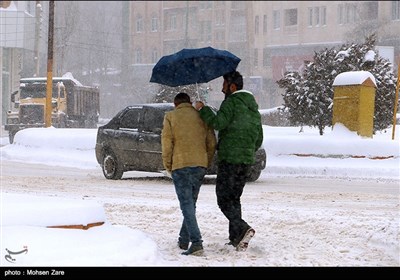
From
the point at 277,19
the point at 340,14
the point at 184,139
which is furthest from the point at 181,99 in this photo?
the point at 277,19

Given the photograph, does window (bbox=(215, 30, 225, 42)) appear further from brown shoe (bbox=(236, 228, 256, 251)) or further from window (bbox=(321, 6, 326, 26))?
brown shoe (bbox=(236, 228, 256, 251))

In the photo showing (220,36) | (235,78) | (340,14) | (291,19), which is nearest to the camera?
(235,78)

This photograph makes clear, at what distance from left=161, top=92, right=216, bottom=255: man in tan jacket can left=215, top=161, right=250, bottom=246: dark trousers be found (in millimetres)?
229

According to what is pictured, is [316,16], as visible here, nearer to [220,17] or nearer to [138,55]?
[220,17]

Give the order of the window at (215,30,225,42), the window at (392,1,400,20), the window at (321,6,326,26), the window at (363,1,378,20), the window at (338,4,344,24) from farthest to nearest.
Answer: the window at (215,30,225,42) < the window at (321,6,326,26) < the window at (338,4,344,24) < the window at (363,1,378,20) < the window at (392,1,400,20)

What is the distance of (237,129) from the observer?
305 inches

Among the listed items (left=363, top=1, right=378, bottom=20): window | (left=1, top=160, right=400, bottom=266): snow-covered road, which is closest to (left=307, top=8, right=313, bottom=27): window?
(left=363, top=1, right=378, bottom=20): window

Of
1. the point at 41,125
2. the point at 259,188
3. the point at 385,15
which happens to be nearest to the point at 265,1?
the point at 385,15

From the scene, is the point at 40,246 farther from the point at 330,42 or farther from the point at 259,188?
the point at 330,42

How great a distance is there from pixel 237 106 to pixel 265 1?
2619 inches

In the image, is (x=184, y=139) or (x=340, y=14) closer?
(x=184, y=139)

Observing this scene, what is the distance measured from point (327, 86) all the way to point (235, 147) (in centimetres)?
1628

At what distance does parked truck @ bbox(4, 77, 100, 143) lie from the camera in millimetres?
32531

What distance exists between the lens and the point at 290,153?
20.2 m
